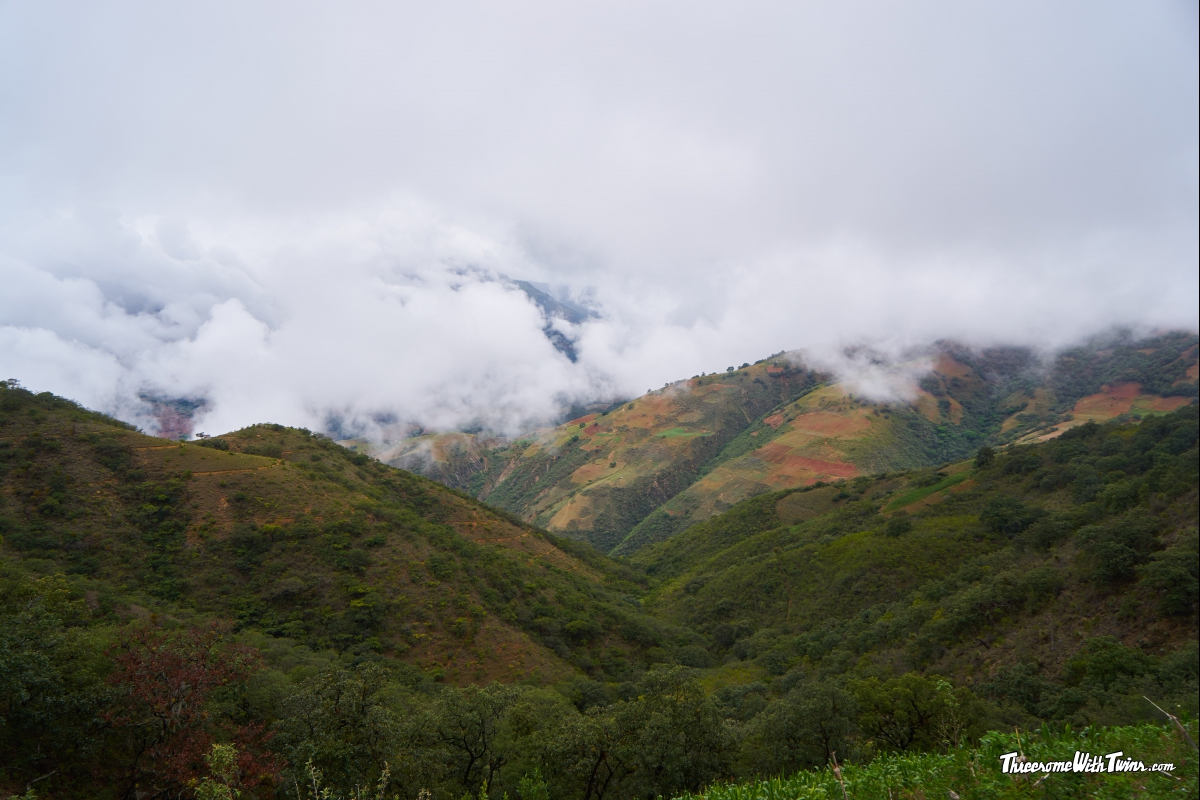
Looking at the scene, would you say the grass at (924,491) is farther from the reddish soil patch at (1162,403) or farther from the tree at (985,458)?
the reddish soil patch at (1162,403)

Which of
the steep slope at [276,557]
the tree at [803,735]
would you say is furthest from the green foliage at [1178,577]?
the steep slope at [276,557]

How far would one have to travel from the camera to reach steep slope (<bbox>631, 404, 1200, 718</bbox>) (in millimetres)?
37375

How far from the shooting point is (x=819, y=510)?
135 m

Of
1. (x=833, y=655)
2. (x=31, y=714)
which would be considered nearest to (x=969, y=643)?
(x=833, y=655)

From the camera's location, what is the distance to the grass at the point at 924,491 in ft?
339

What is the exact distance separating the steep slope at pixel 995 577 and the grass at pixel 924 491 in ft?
1.62

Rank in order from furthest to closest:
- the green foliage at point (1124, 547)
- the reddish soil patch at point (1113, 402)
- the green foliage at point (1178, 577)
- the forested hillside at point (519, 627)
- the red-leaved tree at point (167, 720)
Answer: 1. the reddish soil patch at point (1113, 402)
2. the green foliage at point (1124, 547)
3. the green foliage at point (1178, 577)
4. the forested hillside at point (519, 627)
5. the red-leaved tree at point (167, 720)

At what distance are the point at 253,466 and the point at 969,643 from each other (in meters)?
102

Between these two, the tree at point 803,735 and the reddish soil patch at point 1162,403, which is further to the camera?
the reddish soil patch at point 1162,403

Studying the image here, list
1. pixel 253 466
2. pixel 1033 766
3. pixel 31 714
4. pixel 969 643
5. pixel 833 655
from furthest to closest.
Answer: pixel 253 466
pixel 833 655
pixel 969 643
pixel 31 714
pixel 1033 766

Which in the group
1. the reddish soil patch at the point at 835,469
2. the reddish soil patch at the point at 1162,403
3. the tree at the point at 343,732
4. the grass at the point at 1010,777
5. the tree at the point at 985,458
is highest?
the reddish soil patch at the point at 1162,403

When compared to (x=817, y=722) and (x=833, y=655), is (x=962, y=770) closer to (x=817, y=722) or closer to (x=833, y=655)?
(x=817, y=722)

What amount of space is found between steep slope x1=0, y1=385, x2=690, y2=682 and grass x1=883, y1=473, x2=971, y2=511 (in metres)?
59.4

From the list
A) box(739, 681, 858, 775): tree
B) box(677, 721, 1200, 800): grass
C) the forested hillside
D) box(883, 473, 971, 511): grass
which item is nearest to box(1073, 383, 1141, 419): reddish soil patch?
box(883, 473, 971, 511): grass
